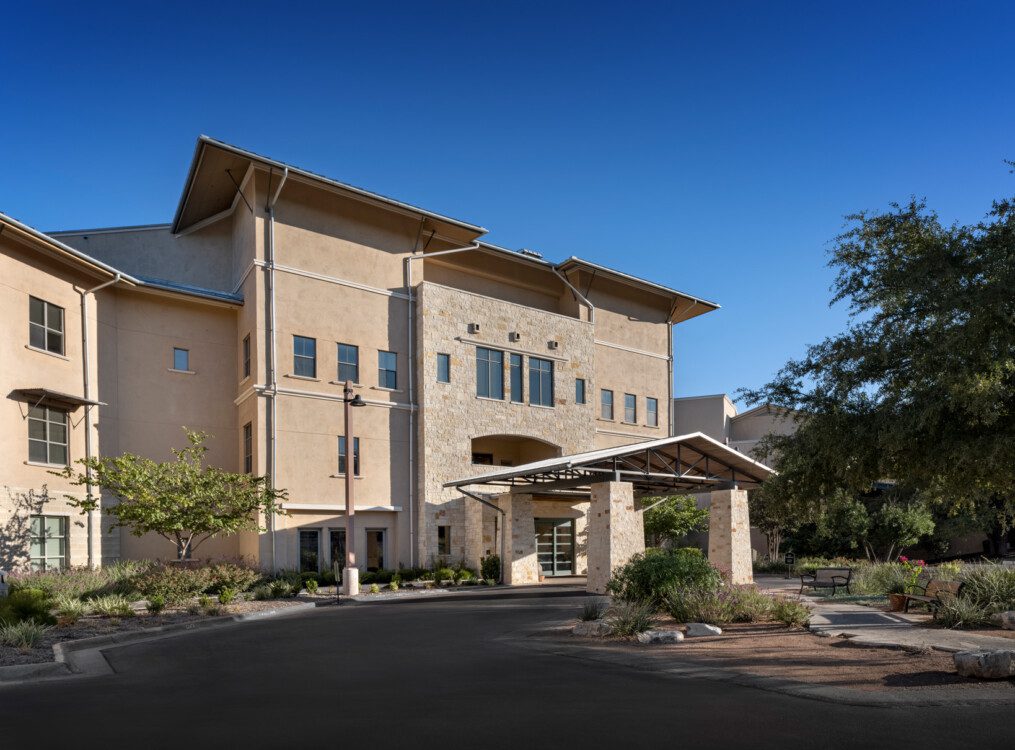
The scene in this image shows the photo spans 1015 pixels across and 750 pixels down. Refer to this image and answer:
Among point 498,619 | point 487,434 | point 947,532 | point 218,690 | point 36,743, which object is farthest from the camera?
point 947,532

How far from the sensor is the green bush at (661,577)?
16.9 metres

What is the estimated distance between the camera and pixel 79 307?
29.0 meters

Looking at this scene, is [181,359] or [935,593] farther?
[181,359]

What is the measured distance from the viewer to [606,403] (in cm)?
4191

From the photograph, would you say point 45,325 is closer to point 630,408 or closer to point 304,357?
point 304,357

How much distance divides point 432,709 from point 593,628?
21.6 ft

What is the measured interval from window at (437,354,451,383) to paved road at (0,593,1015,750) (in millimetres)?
20850

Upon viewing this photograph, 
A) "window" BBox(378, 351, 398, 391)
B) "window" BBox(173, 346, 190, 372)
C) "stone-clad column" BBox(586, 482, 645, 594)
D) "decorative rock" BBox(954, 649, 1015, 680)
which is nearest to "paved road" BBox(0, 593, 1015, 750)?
"decorative rock" BBox(954, 649, 1015, 680)


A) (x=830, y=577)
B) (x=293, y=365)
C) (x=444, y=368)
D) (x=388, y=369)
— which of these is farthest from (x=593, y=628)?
(x=444, y=368)

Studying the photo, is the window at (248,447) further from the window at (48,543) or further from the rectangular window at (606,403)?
the rectangular window at (606,403)

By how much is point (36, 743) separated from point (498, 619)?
1176cm

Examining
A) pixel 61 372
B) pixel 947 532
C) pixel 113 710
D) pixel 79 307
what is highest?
pixel 79 307

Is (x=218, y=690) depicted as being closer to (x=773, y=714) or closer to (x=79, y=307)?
(x=773, y=714)

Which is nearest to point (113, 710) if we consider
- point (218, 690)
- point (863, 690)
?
point (218, 690)
